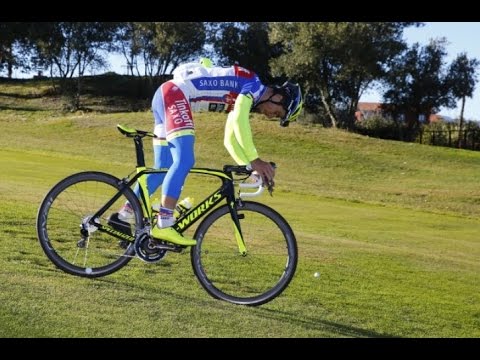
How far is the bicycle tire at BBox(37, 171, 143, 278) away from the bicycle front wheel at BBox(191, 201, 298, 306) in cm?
80

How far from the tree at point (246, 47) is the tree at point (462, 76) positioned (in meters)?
15.4

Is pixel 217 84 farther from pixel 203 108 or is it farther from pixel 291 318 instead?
pixel 291 318

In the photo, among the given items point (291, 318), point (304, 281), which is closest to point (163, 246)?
point (291, 318)

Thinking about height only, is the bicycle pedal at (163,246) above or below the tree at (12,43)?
below

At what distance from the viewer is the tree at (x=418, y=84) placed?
53.3m

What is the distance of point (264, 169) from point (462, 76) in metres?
51.7

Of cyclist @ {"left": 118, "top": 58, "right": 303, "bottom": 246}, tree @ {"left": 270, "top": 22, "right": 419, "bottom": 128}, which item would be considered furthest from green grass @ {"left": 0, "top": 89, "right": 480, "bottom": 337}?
tree @ {"left": 270, "top": 22, "right": 419, "bottom": 128}

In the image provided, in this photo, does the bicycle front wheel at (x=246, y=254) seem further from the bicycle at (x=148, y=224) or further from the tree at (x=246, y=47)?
the tree at (x=246, y=47)

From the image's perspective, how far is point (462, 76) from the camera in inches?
2144

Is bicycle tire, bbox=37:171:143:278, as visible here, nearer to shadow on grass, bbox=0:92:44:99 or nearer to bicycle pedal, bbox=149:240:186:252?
bicycle pedal, bbox=149:240:186:252

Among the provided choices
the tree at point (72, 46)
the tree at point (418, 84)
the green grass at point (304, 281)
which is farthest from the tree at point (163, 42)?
the green grass at point (304, 281)

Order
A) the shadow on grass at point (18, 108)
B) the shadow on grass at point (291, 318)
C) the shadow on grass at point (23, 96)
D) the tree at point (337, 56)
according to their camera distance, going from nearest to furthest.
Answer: the shadow on grass at point (291, 318) → the tree at point (337, 56) → the shadow on grass at point (18, 108) → the shadow on grass at point (23, 96)

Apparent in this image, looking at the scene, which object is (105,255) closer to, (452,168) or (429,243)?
(429,243)

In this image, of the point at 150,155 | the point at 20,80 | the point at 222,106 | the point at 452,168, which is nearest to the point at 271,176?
the point at 222,106
